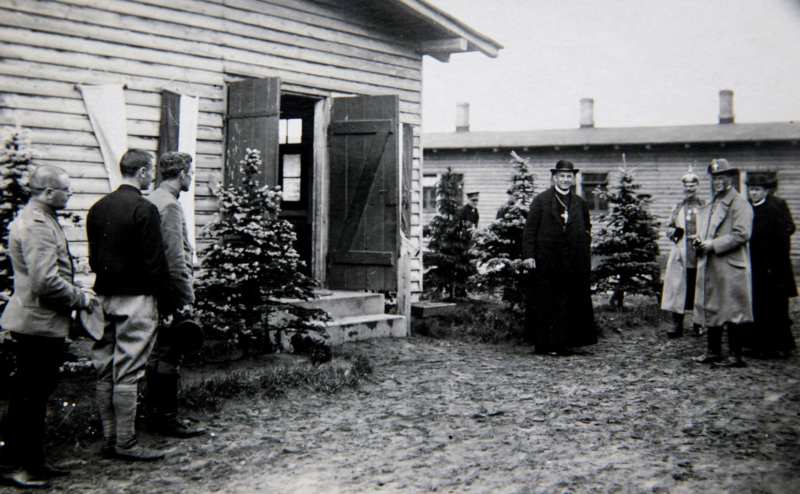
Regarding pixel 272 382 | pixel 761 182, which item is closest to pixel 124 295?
pixel 272 382

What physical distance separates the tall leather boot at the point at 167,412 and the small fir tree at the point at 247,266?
68.6 inches

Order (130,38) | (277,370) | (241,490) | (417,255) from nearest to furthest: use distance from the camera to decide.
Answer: (241,490)
(277,370)
(130,38)
(417,255)

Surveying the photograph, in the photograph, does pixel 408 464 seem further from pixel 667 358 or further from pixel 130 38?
pixel 130 38

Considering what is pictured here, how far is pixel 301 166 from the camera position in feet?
38.8

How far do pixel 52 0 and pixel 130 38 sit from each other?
2.89 ft

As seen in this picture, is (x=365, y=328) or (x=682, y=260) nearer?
(x=365, y=328)

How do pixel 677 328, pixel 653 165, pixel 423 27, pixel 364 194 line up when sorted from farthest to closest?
pixel 653 165 → pixel 423 27 → pixel 677 328 → pixel 364 194

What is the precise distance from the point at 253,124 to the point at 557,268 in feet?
13.7

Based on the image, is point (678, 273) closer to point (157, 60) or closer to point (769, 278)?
point (769, 278)

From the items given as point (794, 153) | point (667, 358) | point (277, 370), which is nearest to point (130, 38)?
point (277, 370)

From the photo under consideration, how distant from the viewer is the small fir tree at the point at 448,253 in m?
13.8

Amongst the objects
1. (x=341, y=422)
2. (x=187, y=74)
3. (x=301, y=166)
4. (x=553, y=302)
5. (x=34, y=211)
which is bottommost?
(x=341, y=422)

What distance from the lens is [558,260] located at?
26.8ft

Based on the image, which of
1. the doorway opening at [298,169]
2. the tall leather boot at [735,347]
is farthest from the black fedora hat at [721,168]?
the doorway opening at [298,169]
